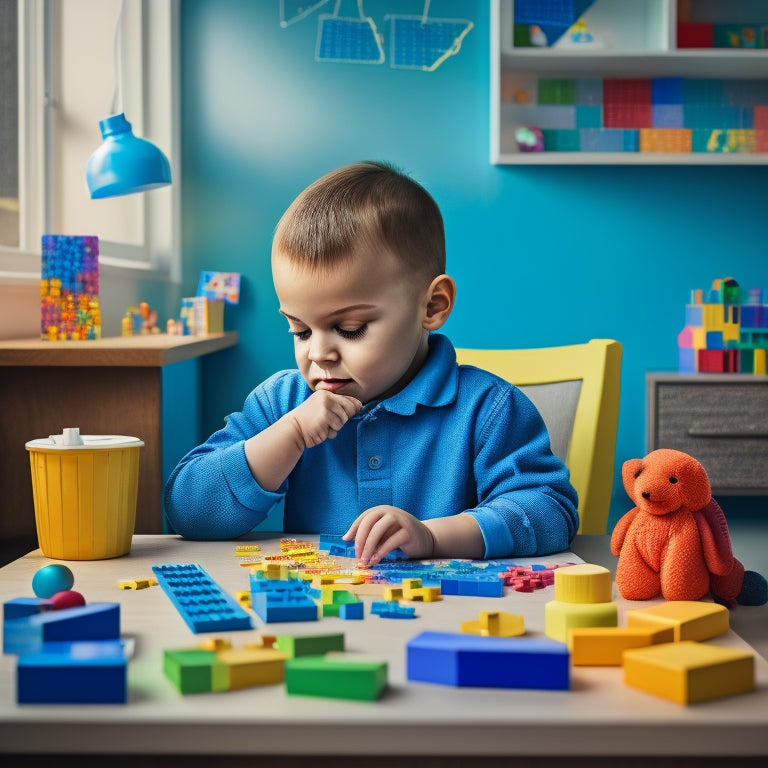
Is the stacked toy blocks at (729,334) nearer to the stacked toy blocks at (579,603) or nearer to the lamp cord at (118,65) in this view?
the lamp cord at (118,65)

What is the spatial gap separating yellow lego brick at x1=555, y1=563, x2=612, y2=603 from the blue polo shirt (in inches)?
14.7

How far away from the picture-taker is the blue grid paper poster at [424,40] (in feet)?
9.82

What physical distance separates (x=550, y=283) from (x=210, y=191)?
3.53 ft

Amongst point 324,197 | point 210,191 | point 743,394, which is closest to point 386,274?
point 324,197

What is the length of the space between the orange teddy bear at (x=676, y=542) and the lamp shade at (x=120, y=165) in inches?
52.0

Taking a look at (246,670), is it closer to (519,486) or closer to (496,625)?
(496,625)

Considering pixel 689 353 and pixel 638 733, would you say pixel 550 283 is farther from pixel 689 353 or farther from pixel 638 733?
pixel 638 733

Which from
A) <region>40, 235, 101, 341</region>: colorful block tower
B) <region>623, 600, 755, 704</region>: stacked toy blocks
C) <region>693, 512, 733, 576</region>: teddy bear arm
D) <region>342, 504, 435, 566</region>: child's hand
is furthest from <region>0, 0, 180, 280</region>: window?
<region>623, 600, 755, 704</region>: stacked toy blocks

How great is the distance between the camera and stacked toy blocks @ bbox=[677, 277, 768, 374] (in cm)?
279

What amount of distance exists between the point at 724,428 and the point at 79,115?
1851 millimetres

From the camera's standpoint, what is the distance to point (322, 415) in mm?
1045

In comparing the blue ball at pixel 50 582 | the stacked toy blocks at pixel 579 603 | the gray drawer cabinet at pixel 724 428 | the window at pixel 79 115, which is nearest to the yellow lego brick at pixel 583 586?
the stacked toy blocks at pixel 579 603

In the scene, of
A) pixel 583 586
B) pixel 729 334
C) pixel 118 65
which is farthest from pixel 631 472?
pixel 118 65

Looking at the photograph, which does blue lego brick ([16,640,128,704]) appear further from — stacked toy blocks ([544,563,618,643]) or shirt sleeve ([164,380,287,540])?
shirt sleeve ([164,380,287,540])
